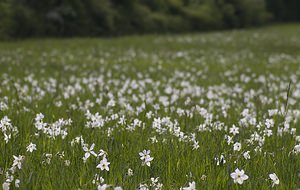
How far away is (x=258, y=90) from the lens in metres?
9.79

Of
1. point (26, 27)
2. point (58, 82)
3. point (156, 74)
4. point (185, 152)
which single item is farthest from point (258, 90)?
point (26, 27)

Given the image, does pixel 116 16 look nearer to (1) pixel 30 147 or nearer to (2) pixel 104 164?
(1) pixel 30 147

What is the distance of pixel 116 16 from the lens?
32.3 meters

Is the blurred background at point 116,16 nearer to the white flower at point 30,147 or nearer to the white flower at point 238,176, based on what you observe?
the white flower at point 30,147

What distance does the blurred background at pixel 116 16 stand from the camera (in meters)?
27.1

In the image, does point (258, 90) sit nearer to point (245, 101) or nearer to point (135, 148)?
point (245, 101)

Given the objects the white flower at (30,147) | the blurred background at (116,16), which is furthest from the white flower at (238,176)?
the blurred background at (116,16)

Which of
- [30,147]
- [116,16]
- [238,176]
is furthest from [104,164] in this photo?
[116,16]

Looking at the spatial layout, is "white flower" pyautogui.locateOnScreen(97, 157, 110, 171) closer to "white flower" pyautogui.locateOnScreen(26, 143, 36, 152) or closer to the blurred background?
"white flower" pyautogui.locateOnScreen(26, 143, 36, 152)

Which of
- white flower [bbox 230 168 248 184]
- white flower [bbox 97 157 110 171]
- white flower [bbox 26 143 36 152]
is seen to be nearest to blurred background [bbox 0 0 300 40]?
white flower [bbox 26 143 36 152]

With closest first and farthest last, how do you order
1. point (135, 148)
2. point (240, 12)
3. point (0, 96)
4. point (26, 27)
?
point (135, 148)
point (0, 96)
point (26, 27)
point (240, 12)

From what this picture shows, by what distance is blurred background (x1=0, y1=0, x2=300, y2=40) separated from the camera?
27125 millimetres

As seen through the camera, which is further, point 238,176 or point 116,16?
point 116,16

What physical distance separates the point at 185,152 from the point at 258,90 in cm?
615
